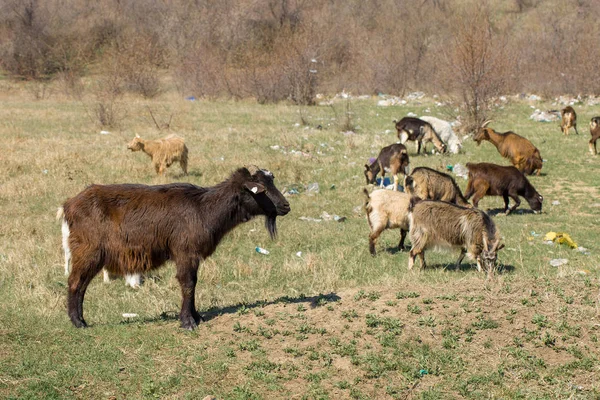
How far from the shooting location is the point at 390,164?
1645 centimetres

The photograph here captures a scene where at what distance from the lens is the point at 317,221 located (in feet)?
45.6

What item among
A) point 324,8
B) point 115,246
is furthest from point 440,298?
point 324,8

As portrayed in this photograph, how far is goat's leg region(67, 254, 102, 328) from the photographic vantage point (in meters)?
6.88

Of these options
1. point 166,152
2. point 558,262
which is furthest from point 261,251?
point 166,152

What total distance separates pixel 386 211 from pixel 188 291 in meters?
5.06

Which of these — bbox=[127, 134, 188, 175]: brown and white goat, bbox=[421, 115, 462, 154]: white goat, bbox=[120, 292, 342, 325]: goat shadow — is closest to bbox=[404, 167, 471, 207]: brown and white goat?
bbox=[120, 292, 342, 325]: goat shadow

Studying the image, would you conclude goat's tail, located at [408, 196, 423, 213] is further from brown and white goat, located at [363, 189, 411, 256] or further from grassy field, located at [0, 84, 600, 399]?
grassy field, located at [0, 84, 600, 399]

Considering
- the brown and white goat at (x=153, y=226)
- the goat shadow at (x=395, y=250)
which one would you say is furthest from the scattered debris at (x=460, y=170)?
the brown and white goat at (x=153, y=226)

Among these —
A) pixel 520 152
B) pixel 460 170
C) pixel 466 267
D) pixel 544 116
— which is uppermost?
pixel 544 116

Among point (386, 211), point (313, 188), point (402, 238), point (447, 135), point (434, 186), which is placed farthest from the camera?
point (447, 135)

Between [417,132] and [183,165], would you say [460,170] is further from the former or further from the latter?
[183,165]

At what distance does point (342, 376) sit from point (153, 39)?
49762mm

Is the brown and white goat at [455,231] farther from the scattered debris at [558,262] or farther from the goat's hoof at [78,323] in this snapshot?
the goat's hoof at [78,323]

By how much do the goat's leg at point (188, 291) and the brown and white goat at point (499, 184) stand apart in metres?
9.58
